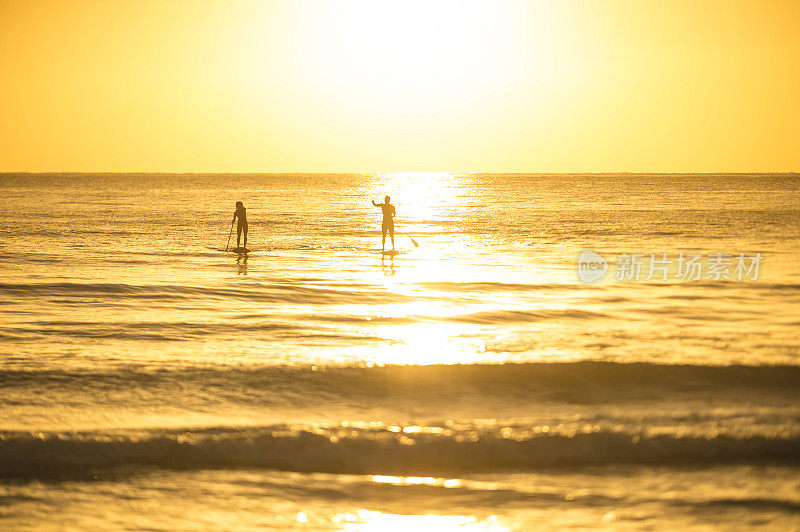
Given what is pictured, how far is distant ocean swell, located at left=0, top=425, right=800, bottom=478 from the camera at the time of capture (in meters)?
8.27

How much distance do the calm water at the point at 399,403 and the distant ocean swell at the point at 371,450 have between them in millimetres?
28

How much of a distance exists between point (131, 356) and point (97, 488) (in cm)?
552

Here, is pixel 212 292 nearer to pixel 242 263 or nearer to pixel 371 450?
pixel 242 263

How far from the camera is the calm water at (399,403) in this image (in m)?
7.22

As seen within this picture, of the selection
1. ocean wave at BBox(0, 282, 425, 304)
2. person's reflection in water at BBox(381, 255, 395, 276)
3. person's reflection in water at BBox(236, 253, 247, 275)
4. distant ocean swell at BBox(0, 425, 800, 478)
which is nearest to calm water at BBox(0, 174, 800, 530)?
distant ocean swell at BBox(0, 425, 800, 478)

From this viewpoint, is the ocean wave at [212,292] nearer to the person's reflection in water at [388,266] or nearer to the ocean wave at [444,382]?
the person's reflection in water at [388,266]

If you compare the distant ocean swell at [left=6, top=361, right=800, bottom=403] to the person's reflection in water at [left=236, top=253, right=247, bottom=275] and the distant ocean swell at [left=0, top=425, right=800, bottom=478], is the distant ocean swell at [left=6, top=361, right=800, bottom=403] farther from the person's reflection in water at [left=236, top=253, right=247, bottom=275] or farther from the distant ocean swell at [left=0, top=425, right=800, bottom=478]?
the person's reflection in water at [left=236, top=253, right=247, bottom=275]

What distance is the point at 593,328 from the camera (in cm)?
1545

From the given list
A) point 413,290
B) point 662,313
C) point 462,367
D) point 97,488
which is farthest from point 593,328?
point 97,488

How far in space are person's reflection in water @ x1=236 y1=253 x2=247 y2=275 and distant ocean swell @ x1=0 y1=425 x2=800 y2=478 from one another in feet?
55.1

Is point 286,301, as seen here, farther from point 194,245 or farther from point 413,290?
point 194,245

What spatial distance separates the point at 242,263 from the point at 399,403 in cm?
1913

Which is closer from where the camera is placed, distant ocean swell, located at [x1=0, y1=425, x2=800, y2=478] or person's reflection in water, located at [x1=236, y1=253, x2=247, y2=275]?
distant ocean swell, located at [x1=0, y1=425, x2=800, y2=478]

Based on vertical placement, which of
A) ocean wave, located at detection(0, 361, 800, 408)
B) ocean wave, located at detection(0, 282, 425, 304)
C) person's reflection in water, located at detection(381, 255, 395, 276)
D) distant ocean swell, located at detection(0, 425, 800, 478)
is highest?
person's reflection in water, located at detection(381, 255, 395, 276)
